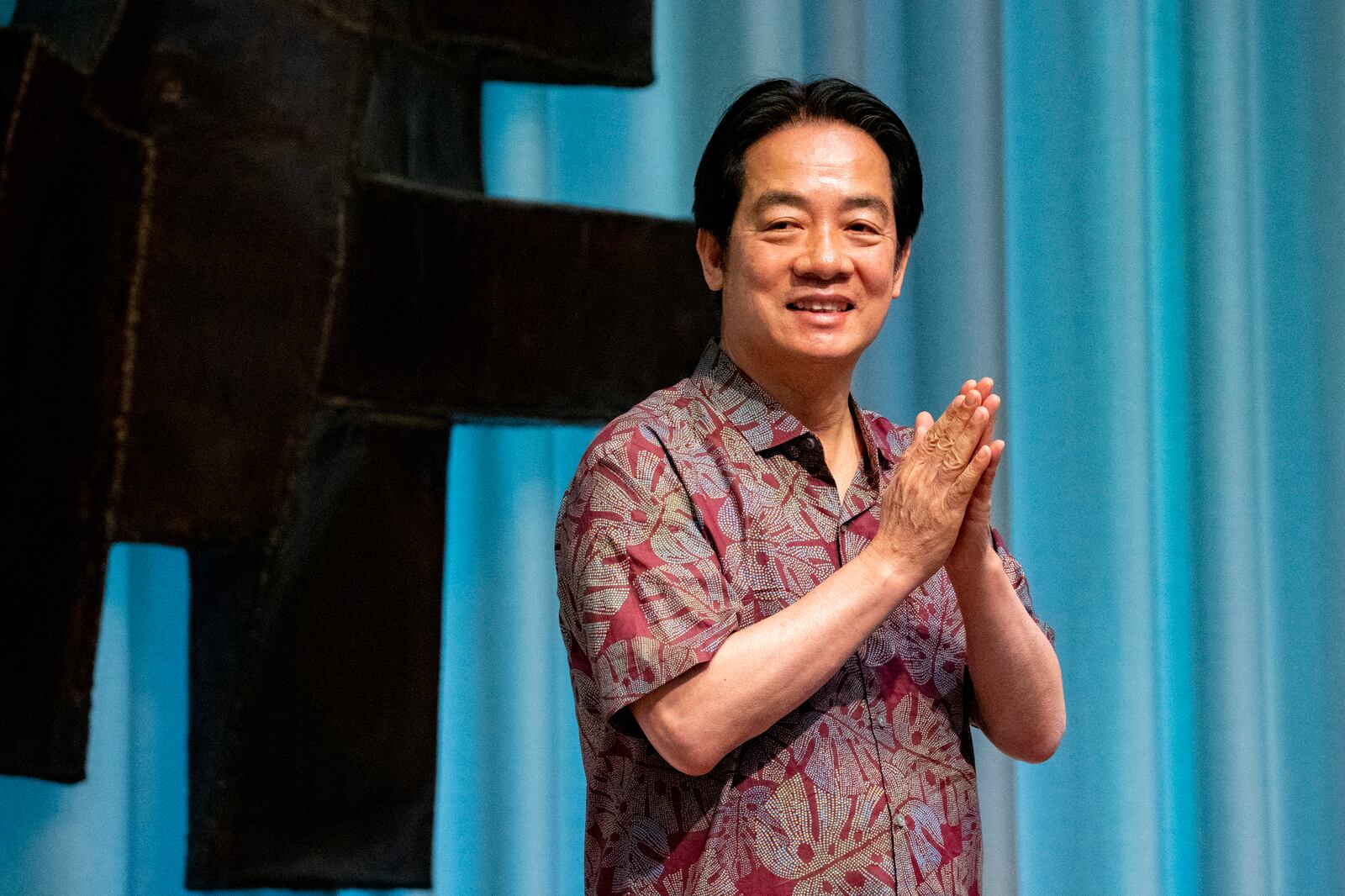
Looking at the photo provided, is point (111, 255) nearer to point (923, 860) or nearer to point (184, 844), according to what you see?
point (184, 844)

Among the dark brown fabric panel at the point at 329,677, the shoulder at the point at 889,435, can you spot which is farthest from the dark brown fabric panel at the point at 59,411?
the shoulder at the point at 889,435

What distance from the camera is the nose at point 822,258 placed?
1.18m

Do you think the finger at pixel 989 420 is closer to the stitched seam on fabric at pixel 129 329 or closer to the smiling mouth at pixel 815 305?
the smiling mouth at pixel 815 305

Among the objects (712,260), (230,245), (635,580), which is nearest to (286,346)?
(230,245)

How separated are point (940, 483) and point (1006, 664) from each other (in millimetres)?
193

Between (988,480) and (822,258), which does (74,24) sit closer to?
(822,258)

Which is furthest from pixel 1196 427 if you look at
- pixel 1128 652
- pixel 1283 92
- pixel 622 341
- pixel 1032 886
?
pixel 622 341

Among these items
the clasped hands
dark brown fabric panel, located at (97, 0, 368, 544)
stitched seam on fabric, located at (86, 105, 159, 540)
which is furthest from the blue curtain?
the clasped hands

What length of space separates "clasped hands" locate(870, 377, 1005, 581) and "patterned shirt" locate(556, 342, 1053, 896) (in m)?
0.10

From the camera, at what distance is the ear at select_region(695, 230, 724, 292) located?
127 centimetres

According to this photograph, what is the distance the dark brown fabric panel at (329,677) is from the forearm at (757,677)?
1.74 ft

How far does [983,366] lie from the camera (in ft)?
6.21

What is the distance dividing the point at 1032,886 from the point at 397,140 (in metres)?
1.31

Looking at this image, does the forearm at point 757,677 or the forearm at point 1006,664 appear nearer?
the forearm at point 757,677
